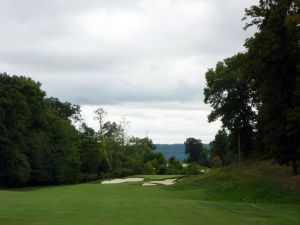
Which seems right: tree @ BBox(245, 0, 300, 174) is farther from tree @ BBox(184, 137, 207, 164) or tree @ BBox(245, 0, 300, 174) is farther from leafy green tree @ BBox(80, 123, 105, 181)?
tree @ BBox(184, 137, 207, 164)

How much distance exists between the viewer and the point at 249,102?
72.8 meters

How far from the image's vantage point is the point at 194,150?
163500 millimetres

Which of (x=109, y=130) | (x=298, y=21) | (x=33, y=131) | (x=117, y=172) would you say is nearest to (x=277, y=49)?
(x=298, y=21)

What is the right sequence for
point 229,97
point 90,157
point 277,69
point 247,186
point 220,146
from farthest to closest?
1. point 220,146
2. point 90,157
3. point 229,97
4. point 247,186
5. point 277,69

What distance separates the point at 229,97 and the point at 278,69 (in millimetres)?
36093

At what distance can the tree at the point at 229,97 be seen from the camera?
234ft

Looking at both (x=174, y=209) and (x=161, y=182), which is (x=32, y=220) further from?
(x=161, y=182)

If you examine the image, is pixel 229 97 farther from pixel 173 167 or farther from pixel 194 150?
pixel 194 150

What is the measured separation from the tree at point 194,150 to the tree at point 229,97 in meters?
86.9

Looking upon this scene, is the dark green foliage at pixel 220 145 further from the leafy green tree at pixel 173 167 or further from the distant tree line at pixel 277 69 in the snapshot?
the distant tree line at pixel 277 69

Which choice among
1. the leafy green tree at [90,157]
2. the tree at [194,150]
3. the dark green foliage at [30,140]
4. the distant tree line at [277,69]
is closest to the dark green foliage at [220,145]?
the tree at [194,150]

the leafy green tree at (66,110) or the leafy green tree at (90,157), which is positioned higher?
the leafy green tree at (66,110)

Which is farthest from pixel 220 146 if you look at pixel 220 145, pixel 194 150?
pixel 194 150

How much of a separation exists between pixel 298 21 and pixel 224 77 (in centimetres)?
4350
